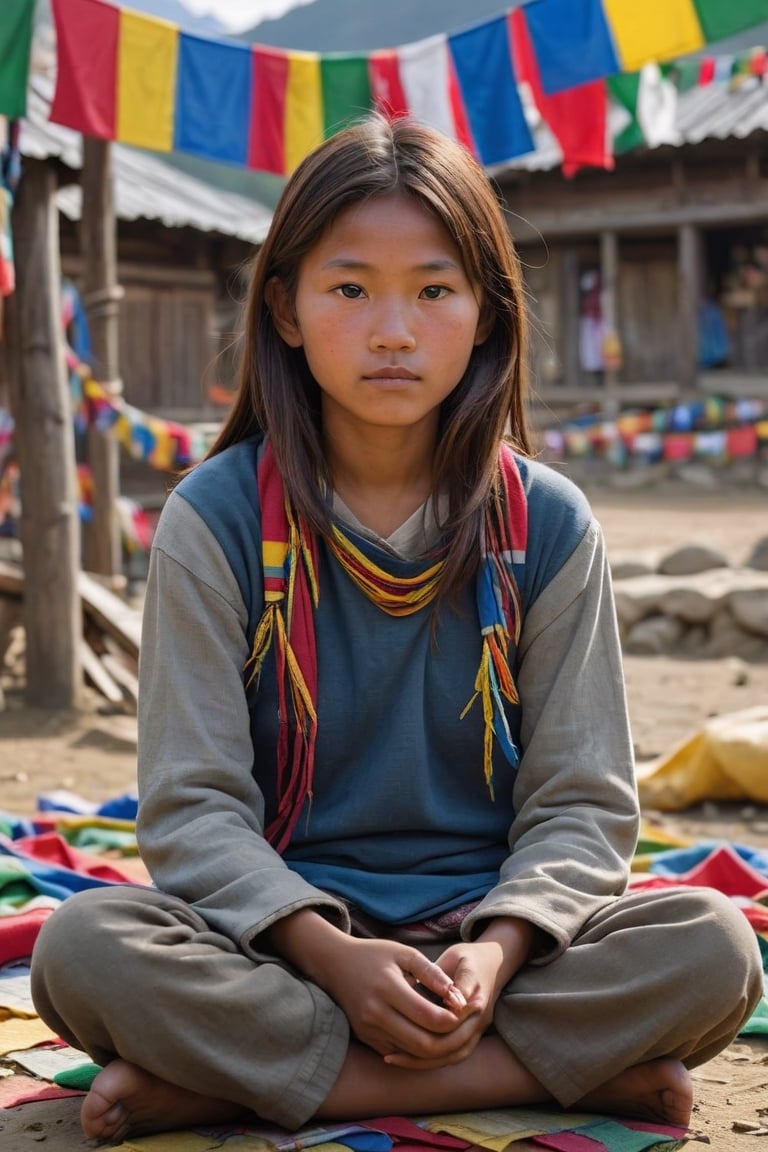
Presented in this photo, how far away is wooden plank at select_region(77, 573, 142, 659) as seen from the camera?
21.3ft

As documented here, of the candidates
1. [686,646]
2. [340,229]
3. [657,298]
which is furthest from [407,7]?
[340,229]

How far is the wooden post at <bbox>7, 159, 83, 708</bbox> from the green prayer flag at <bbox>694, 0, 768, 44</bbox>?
8.86 ft

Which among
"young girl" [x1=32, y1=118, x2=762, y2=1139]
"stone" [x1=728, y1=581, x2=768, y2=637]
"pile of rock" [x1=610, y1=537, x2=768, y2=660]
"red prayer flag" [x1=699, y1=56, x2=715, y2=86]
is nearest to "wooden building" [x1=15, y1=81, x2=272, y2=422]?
"red prayer flag" [x1=699, y1=56, x2=715, y2=86]

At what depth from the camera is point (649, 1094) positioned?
221 cm

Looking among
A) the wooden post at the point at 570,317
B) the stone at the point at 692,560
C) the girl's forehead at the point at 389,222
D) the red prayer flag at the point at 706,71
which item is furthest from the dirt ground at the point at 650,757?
the wooden post at the point at 570,317

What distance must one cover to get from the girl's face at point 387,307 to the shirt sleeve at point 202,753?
1.15 ft

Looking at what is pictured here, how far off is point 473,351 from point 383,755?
2.43ft

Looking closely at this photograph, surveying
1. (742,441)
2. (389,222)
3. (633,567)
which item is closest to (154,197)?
(742,441)

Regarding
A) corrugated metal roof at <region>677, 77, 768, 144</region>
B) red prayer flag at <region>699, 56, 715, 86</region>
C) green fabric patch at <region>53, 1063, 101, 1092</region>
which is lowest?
green fabric patch at <region>53, 1063, 101, 1092</region>

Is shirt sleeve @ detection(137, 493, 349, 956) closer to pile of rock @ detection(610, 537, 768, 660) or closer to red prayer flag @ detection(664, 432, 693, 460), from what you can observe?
pile of rock @ detection(610, 537, 768, 660)

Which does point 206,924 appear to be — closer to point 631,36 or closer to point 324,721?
point 324,721

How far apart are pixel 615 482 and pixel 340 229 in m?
15.3

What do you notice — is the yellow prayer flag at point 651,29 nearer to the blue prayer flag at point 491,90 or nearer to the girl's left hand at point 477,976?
the blue prayer flag at point 491,90

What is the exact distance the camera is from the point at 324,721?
2.42m
